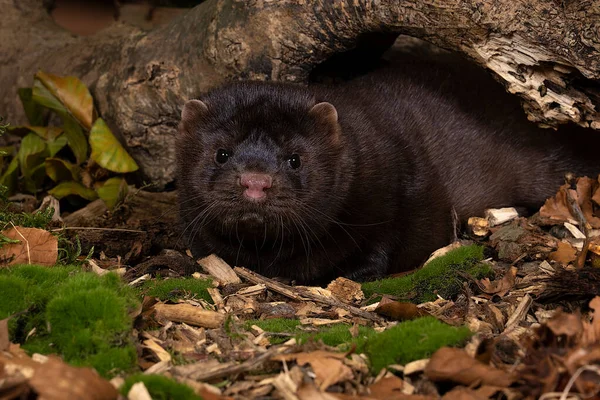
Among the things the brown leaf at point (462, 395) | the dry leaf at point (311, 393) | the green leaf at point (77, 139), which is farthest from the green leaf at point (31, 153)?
the brown leaf at point (462, 395)

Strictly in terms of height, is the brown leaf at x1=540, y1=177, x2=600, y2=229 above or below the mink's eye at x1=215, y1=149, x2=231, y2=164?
below

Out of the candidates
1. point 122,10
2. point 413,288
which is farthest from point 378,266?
point 122,10

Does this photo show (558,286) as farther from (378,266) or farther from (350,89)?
(350,89)

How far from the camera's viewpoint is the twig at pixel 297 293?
5.06 metres

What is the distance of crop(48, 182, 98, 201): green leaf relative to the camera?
309 inches

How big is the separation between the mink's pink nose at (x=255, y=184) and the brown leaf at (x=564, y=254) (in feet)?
7.71

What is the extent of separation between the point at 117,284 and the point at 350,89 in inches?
136

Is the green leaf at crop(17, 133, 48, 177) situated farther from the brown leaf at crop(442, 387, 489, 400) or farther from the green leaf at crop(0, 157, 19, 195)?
the brown leaf at crop(442, 387, 489, 400)

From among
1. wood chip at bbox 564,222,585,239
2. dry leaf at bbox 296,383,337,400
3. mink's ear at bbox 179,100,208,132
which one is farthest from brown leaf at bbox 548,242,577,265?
dry leaf at bbox 296,383,337,400

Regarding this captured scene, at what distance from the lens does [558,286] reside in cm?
492

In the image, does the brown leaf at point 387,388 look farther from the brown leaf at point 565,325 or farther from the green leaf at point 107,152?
the green leaf at point 107,152

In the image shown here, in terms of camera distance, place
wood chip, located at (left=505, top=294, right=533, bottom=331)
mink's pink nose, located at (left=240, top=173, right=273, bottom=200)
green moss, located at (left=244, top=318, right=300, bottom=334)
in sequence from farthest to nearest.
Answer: mink's pink nose, located at (left=240, top=173, right=273, bottom=200) → wood chip, located at (left=505, top=294, right=533, bottom=331) → green moss, located at (left=244, top=318, right=300, bottom=334)

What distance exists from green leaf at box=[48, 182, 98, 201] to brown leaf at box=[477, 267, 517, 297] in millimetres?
4282

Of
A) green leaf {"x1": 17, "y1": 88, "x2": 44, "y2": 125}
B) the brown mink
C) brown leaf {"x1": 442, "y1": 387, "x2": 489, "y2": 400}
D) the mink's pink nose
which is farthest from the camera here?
green leaf {"x1": 17, "y1": 88, "x2": 44, "y2": 125}
